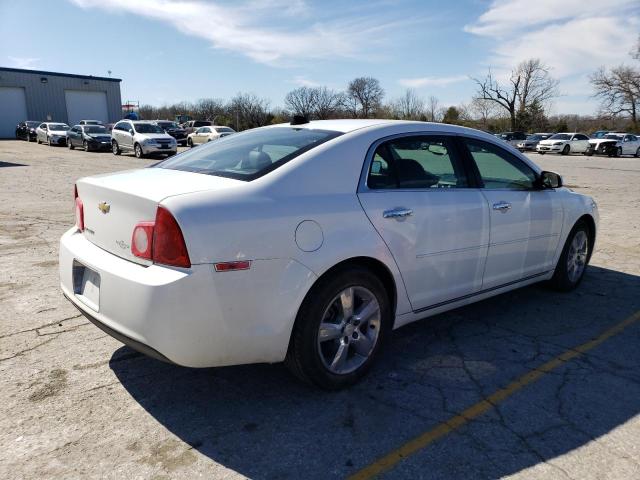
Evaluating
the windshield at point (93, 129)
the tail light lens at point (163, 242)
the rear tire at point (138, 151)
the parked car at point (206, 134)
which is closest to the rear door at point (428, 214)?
the tail light lens at point (163, 242)

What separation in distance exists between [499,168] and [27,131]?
43185 mm

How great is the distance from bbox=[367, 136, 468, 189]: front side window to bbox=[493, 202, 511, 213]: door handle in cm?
32

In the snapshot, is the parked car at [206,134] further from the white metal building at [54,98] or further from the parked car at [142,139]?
the white metal building at [54,98]

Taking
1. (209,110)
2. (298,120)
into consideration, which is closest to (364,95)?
(209,110)

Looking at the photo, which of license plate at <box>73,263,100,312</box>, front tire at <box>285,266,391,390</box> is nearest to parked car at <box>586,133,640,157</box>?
front tire at <box>285,266,391,390</box>

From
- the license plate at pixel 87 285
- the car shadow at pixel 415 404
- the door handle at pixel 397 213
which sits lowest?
the car shadow at pixel 415 404

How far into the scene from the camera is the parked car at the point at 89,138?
28.1 metres

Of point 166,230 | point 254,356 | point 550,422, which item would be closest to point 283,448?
point 254,356

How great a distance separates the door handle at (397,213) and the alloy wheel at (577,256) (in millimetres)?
2574

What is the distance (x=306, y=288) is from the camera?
2881 mm

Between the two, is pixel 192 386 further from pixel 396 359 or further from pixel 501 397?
pixel 501 397

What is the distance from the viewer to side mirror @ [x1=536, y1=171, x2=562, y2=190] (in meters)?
4.57

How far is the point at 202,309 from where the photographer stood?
2.60m

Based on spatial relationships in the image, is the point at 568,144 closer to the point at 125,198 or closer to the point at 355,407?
the point at 355,407
